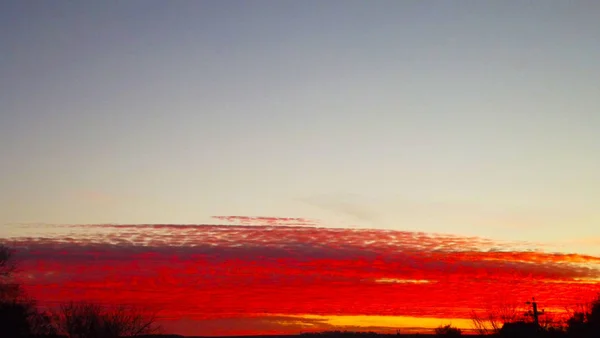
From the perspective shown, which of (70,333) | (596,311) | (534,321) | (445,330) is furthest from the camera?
(445,330)

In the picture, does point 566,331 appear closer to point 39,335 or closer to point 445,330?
point 445,330

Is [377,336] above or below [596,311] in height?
below

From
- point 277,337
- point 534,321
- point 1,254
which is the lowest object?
point 277,337

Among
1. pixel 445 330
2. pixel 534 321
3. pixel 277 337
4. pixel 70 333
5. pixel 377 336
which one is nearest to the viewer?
pixel 534 321

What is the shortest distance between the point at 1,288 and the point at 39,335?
540cm

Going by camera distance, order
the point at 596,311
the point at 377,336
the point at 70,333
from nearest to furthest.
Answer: the point at 596,311 → the point at 70,333 → the point at 377,336

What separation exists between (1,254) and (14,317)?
5.49 m

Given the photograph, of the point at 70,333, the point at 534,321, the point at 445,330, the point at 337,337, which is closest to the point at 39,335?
the point at 70,333

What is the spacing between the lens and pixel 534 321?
63219mm

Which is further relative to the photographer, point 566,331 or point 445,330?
point 445,330

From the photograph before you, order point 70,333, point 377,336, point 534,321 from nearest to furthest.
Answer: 1. point 534,321
2. point 70,333
3. point 377,336

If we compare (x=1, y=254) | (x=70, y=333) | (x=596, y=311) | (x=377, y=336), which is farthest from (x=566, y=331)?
(x=377, y=336)

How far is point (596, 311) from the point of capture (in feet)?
191

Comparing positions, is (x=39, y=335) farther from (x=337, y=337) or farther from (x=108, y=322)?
(x=337, y=337)
